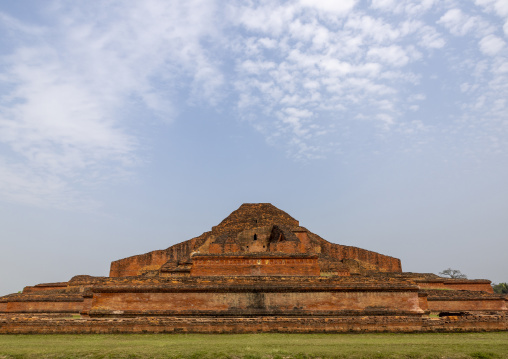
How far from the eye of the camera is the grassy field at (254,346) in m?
6.02

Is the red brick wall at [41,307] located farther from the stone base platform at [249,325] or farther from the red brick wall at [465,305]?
the red brick wall at [465,305]

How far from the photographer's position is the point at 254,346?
21.9 ft

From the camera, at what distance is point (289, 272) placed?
495 inches

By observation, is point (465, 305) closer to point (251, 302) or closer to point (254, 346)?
point (251, 302)

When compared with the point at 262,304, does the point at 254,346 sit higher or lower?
lower

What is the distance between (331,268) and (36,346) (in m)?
12.1

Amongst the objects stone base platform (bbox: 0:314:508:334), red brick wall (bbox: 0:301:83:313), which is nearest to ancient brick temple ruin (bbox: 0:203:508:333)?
stone base platform (bbox: 0:314:508:334)

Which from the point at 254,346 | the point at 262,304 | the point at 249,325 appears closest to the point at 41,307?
the point at 262,304

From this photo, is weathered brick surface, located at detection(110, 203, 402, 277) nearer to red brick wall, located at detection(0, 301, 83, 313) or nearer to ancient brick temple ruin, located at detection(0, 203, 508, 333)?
red brick wall, located at detection(0, 301, 83, 313)

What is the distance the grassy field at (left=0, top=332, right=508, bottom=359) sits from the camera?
19.7ft

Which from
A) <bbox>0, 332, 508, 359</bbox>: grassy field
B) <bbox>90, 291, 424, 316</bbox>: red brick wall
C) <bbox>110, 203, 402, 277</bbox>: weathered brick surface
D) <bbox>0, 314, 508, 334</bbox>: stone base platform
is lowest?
<bbox>0, 332, 508, 359</bbox>: grassy field

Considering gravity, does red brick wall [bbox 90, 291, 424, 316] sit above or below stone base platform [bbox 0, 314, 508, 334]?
above

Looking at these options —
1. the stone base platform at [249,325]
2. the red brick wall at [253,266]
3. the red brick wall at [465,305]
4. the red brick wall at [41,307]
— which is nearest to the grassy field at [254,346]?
the stone base platform at [249,325]

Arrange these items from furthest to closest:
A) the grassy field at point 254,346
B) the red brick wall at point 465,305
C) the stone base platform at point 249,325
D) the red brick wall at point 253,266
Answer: the red brick wall at point 465,305, the red brick wall at point 253,266, the stone base platform at point 249,325, the grassy field at point 254,346
